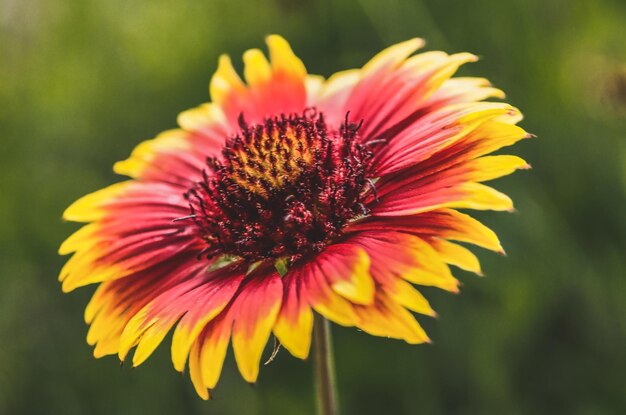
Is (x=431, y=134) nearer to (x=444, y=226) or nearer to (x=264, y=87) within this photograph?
(x=444, y=226)

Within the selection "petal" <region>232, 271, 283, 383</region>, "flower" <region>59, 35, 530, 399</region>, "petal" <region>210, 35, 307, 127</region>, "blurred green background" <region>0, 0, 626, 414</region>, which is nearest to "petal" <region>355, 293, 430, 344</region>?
"flower" <region>59, 35, 530, 399</region>

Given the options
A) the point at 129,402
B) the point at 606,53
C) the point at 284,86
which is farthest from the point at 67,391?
the point at 606,53

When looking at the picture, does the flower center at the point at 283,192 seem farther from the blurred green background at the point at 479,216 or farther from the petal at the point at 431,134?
the blurred green background at the point at 479,216

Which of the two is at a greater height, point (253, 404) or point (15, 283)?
point (15, 283)

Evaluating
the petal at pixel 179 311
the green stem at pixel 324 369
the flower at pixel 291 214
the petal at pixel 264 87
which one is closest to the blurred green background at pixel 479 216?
the petal at pixel 264 87

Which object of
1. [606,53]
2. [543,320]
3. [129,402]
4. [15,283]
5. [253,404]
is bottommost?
[543,320]

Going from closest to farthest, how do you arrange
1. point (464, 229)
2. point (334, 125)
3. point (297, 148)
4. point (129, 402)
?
point (464, 229) < point (297, 148) < point (334, 125) < point (129, 402)

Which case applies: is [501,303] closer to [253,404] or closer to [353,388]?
[353,388]

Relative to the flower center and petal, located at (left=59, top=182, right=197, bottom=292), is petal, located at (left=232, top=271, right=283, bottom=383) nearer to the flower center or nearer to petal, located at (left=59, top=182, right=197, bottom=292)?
the flower center
